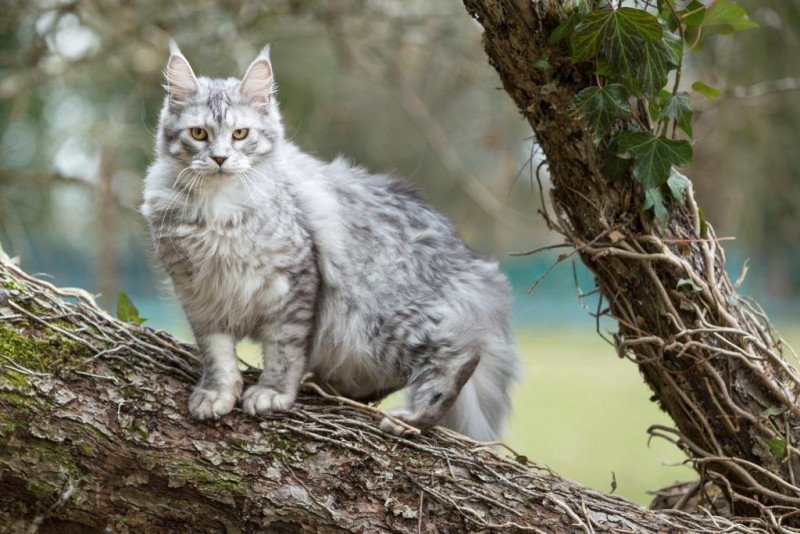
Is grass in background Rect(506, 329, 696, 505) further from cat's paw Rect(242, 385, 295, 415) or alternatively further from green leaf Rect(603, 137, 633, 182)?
cat's paw Rect(242, 385, 295, 415)

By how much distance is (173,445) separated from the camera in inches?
81.0

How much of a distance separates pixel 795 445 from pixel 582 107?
1.07 meters

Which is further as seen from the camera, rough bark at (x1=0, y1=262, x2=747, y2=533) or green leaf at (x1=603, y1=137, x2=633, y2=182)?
green leaf at (x1=603, y1=137, x2=633, y2=182)

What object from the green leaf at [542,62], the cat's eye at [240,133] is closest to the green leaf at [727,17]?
the green leaf at [542,62]

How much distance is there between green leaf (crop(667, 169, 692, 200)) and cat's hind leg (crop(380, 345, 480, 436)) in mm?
690

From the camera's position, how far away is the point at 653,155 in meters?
2.19

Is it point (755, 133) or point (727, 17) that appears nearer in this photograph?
point (727, 17)

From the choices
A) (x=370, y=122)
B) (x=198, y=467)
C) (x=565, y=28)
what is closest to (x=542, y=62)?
(x=565, y=28)

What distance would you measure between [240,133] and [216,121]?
3.0 inches

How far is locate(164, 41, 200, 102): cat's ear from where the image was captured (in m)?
2.34

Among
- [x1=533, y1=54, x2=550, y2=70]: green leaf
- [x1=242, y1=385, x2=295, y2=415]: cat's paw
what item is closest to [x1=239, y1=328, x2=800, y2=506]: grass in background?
[x1=242, y1=385, x2=295, y2=415]: cat's paw

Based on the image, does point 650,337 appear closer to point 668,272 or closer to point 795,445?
point 668,272

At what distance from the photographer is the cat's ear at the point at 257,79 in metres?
2.40

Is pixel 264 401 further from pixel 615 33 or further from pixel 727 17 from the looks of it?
pixel 727 17
